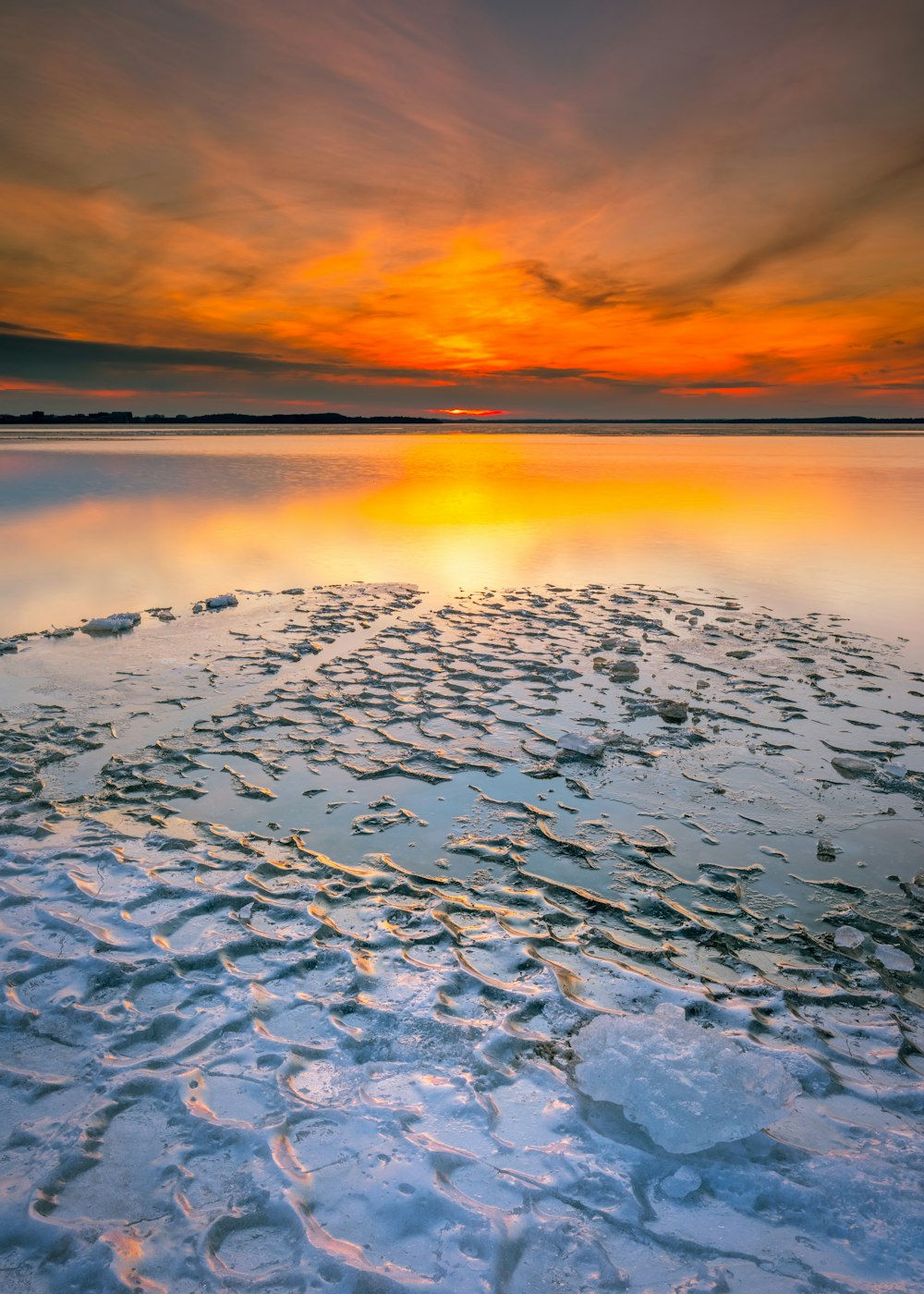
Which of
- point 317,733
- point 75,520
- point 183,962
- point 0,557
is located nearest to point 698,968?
point 183,962

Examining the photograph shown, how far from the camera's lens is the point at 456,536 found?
2031 centimetres

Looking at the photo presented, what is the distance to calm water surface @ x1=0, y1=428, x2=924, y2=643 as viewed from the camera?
44.9ft

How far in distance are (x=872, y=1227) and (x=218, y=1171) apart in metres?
2.50

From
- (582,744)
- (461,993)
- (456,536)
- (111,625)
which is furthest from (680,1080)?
(456,536)

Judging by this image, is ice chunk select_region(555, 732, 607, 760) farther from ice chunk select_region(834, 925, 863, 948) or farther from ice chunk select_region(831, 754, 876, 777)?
ice chunk select_region(834, 925, 863, 948)

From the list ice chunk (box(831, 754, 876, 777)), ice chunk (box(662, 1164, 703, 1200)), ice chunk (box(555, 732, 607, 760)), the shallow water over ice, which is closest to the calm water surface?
ice chunk (box(831, 754, 876, 777))

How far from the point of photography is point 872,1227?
8.68 feet

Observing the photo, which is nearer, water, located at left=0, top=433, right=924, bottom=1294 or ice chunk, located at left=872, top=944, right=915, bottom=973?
water, located at left=0, top=433, right=924, bottom=1294

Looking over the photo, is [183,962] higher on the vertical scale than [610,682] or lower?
lower

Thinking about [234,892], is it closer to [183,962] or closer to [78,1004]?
[183,962]

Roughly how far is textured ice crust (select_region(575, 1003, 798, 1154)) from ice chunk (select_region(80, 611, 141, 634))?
9353 millimetres

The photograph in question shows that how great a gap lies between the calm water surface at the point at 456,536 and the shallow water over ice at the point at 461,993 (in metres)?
6.21

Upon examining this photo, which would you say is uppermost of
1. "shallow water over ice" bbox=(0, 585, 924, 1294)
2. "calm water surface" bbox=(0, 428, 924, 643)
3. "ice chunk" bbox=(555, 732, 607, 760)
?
"calm water surface" bbox=(0, 428, 924, 643)

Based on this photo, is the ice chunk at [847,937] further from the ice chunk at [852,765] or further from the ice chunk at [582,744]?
the ice chunk at [582,744]
